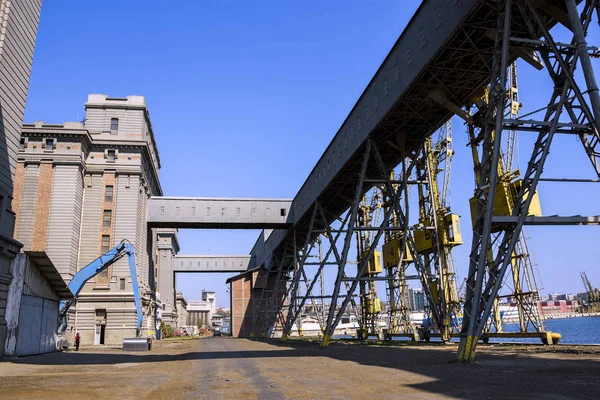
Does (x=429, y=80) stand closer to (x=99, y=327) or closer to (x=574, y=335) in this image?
(x=99, y=327)

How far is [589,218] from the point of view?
43.0 ft

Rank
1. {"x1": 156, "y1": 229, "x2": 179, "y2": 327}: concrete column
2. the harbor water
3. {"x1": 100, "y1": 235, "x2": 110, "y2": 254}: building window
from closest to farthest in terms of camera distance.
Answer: the harbor water → {"x1": 100, "y1": 235, "x2": 110, "y2": 254}: building window → {"x1": 156, "y1": 229, "x2": 179, "y2": 327}: concrete column

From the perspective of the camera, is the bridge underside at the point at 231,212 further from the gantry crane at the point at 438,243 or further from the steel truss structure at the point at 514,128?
the steel truss structure at the point at 514,128

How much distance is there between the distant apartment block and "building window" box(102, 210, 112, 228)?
1.0 inches

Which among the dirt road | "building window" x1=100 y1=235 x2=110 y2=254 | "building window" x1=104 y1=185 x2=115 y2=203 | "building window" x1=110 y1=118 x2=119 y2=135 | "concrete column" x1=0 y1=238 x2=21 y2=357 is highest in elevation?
"building window" x1=110 y1=118 x2=119 y2=135

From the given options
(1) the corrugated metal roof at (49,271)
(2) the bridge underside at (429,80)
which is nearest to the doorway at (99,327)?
(1) the corrugated metal roof at (49,271)

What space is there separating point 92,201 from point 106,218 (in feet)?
6.77


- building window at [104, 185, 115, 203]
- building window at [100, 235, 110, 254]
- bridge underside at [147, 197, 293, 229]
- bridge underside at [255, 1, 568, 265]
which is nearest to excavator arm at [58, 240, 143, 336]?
building window at [100, 235, 110, 254]

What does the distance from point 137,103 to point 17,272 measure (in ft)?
99.3

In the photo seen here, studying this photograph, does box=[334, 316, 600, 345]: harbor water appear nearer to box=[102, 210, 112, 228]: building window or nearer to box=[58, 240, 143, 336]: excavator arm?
box=[58, 240, 143, 336]: excavator arm

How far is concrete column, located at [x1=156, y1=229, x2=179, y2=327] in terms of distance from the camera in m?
67.9

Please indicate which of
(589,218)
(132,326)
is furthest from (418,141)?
(132,326)

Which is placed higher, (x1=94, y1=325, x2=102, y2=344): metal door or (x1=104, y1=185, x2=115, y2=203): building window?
(x1=104, y1=185, x2=115, y2=203): building window

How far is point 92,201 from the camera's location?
140ft
